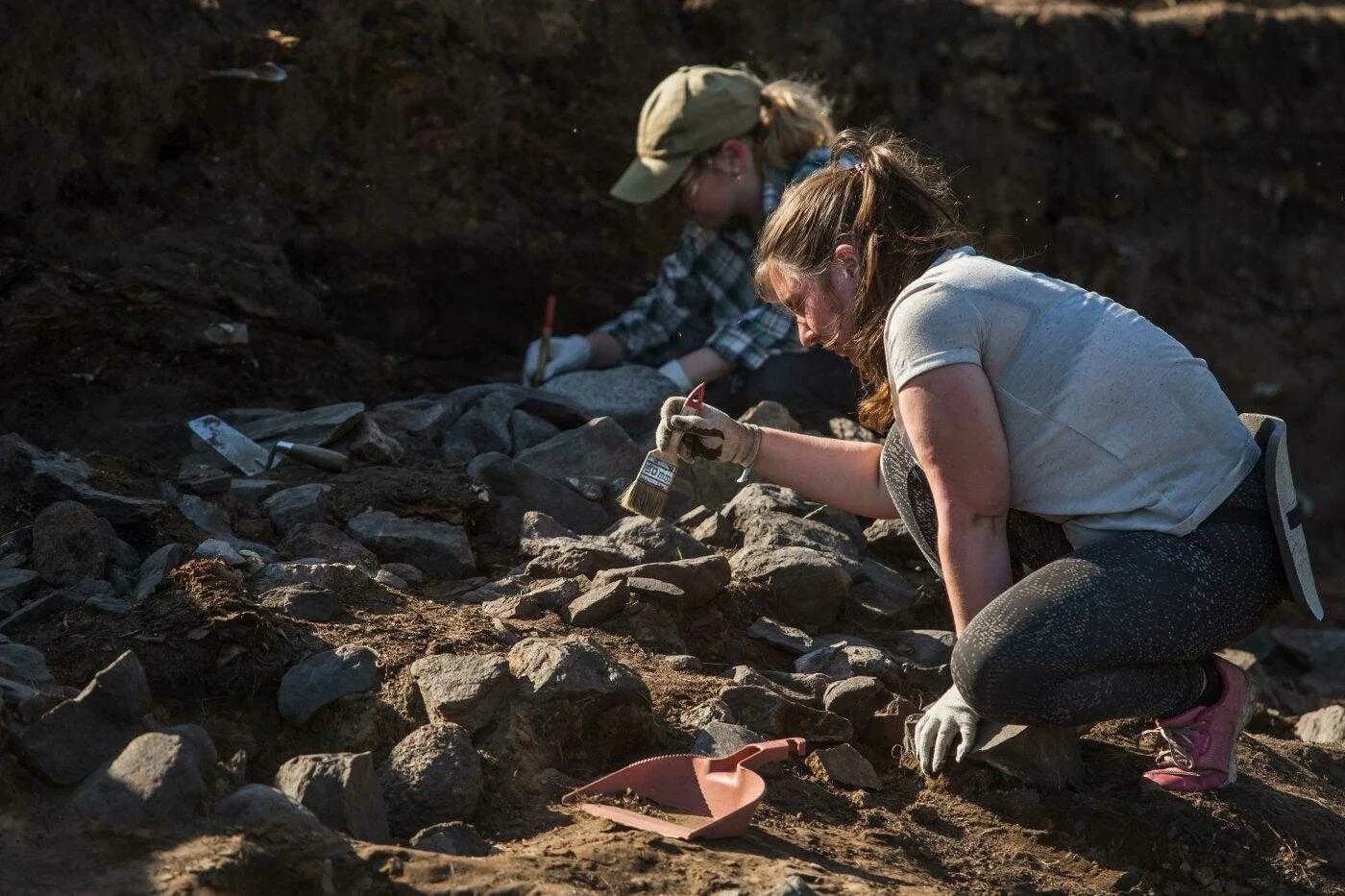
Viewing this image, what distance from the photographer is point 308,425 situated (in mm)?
4145

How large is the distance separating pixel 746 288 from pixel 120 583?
2.67 metres

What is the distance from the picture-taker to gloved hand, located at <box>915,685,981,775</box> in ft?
8.55

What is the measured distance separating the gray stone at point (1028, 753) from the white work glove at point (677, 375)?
7.82ft

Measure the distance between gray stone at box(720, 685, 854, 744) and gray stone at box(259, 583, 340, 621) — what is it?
0.78 metres

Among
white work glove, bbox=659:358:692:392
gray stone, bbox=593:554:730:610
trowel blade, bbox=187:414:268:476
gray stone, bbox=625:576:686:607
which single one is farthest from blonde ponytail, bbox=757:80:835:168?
gray stone, bbox=625:576:686:607

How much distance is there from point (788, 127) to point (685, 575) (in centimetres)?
213

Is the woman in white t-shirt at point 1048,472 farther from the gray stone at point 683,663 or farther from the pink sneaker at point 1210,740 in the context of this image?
the gray stone at point 683,663

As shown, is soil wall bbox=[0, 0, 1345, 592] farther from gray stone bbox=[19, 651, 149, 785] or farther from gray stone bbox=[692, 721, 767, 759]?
gray stone bbox=[692, 721, 767, 759]

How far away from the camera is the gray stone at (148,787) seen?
6.67 ft

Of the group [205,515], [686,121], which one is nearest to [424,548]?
[205,515]

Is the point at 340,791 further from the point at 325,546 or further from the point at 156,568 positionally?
the point at 325,546

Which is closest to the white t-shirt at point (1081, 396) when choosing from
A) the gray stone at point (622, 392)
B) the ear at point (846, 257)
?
the ear at point (846, 257)

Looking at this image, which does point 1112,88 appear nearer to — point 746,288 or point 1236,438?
point 746,288

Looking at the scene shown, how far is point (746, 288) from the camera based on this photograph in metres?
5.14
